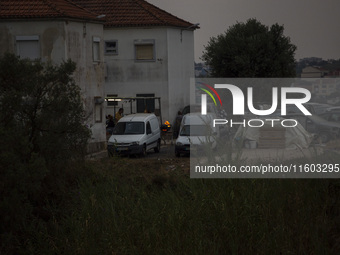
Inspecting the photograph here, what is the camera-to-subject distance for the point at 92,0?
151 ft

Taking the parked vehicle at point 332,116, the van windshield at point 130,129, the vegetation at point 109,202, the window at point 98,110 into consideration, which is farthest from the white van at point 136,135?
the vegetation at point 109,202

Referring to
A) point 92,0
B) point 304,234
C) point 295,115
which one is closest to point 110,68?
point 92,0

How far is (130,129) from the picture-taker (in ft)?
99.6

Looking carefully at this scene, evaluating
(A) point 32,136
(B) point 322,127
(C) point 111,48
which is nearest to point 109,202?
(A) point 32,136

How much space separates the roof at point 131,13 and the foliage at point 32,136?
85.7 feet

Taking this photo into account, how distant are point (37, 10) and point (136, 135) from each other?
8.24 meters

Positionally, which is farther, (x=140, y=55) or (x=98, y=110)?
(x=140, y=55)

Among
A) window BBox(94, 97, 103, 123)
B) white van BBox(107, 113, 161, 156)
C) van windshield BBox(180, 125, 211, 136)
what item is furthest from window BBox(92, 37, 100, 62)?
van windshield BBox(180, 125, 211, 136)

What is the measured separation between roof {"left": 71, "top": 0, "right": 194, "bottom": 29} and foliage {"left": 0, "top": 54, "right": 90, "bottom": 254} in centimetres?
2613

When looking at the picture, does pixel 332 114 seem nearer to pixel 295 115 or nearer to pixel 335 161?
pixel 295 115

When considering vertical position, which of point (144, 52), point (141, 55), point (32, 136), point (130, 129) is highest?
point (144, 52)

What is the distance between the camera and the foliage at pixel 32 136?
15.2 meters

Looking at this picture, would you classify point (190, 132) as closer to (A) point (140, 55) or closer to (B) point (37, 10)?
(B) point (37, 10)

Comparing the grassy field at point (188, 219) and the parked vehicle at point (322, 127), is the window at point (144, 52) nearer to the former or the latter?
the parked vehicle at point (322, 127)
